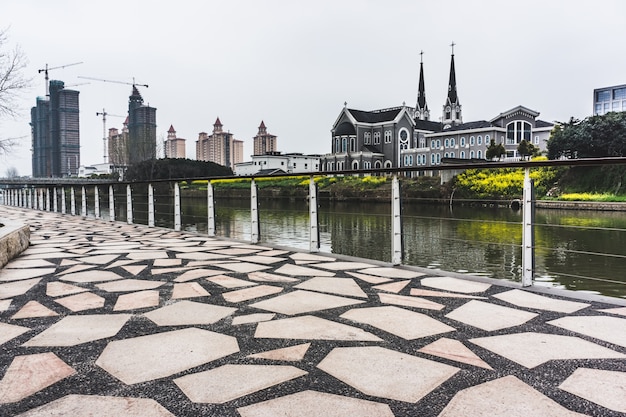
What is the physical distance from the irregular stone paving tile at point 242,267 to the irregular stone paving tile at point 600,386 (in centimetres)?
208

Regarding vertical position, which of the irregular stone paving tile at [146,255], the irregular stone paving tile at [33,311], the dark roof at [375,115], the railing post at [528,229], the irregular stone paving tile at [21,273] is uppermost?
the dark roof at [375,115]

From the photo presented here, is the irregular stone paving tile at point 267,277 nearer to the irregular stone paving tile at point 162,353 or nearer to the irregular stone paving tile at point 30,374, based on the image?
the irregular stone paving tile at point 162,353

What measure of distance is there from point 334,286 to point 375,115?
47179mm

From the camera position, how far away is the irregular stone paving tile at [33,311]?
1.98 m

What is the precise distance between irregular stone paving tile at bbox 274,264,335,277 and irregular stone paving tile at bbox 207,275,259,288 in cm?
36

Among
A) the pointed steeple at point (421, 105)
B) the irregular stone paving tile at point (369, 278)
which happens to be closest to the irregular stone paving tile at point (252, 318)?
the irregular stone paving tile at point (369, 278)

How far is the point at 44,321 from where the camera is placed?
189 centimetres

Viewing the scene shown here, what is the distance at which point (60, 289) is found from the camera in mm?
2484

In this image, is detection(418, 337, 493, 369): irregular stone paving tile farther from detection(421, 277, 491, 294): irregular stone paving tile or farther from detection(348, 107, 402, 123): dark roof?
detection(348, 107, 402, 123): dark roof

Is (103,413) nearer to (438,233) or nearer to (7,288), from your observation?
(7,288)

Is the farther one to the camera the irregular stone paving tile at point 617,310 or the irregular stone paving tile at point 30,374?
the irregular stone paving tile at point 617,310

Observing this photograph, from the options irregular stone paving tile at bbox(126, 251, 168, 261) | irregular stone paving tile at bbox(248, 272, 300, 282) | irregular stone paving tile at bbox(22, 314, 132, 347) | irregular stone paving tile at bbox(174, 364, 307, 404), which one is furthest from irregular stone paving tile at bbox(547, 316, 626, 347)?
irregular stone paving tile at bbox(126, 251, 168, 261)

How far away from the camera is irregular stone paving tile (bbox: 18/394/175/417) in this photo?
3.62 feet

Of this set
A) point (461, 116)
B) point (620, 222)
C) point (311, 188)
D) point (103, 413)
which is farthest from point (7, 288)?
point (461, 116)
